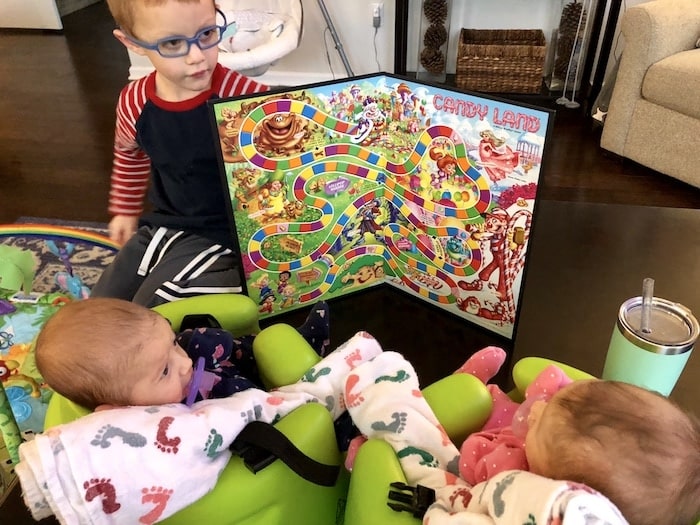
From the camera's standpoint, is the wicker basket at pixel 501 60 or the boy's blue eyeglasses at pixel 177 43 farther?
the wicker basket at pixel 501 60

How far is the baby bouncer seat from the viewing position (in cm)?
228

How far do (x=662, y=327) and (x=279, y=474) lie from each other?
1.56 ft

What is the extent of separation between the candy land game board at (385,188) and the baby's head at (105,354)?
0.76ft

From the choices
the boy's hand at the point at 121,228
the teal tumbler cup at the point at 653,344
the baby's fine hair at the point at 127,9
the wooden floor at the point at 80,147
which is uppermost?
the baby's fine hair at the point at 127,9

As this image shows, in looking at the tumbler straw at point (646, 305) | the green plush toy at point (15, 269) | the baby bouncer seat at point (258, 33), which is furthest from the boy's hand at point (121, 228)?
the baby bouncer seat at point (258, 33)

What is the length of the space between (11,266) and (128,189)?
0.89ft

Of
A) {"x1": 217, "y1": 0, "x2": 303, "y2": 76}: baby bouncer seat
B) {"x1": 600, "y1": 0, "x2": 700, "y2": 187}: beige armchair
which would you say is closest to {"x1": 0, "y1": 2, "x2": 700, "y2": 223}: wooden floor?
{"x1": 600, "y1": 0, "x2": 700, "y2": 187}: beige armchair

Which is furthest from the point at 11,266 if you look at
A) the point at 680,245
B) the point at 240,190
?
the point at 680,245

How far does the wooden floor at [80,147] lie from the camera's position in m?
2.17

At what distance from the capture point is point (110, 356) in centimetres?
67

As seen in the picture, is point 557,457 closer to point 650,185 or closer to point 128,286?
point 128,286

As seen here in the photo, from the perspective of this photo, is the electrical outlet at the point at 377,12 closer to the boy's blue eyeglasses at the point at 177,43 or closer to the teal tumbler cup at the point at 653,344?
the boy's blue eyeglasses at the point at 177,43

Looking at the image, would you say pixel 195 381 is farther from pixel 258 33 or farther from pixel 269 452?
pixel 258 33

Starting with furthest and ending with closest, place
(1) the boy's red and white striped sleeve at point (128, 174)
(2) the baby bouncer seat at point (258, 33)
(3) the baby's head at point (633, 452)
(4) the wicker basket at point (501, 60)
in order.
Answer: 1. (4) the wicker basket at point (501, 60)
2. (2) the baby bouncer seat at point (258, 33)
3. (1) the boy's red and white striped sleeve at point (128, 174)
4. (3) the baby's head at point (633, 452)
